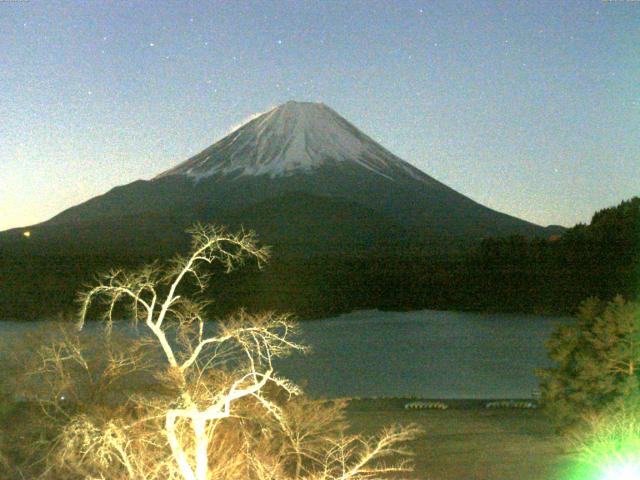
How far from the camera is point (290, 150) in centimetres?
6925

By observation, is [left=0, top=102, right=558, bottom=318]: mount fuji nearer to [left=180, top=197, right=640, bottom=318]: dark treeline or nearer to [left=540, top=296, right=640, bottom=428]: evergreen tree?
[left=180, top=197, right=640, bottom=318]: dark treeline

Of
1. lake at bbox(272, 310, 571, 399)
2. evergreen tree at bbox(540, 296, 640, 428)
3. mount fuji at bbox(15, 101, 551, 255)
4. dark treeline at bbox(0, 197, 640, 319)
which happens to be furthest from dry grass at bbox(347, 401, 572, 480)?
mount fuji at bbox(15, 101, 551, 255)

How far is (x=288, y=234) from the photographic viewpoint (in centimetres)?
5559

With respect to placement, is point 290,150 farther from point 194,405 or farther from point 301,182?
point 194,405

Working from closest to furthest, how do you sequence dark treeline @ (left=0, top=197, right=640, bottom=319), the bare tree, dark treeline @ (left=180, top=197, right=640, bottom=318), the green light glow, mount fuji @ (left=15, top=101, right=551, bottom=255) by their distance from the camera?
the bare tree
the green light glow
dark treeline @ (left=0, top=197, right=640, bottom=319)
dark treeline @ (left=180, top=197, right=640, bottom=318)
mount fuji @ (left=15, top=101, right=551, bottom=255)

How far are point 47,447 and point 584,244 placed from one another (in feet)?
133

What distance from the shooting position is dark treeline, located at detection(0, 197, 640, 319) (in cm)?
4159

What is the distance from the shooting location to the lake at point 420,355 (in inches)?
1029

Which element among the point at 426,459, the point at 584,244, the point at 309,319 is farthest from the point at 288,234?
Result: the point at 426,459

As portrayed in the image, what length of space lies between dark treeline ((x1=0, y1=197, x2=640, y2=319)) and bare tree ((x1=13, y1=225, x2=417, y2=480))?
1195 inches

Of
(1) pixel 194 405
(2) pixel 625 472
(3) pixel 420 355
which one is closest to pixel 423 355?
(3) pixel 420 355

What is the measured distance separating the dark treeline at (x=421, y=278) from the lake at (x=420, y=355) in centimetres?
122

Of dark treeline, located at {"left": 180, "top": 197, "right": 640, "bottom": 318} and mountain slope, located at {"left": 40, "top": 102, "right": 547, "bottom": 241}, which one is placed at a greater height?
mountain slope, located at {"left": 40, "top": 102, "right": 547, "bottom": 241}

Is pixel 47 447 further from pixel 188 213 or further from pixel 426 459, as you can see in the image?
pixel 188 213
